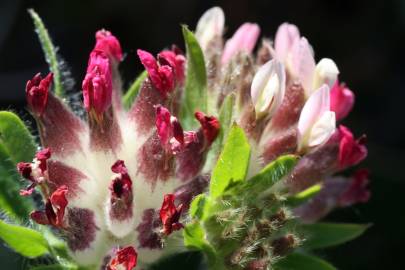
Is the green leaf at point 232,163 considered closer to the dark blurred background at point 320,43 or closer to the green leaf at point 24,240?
the green leaf at point 24,240

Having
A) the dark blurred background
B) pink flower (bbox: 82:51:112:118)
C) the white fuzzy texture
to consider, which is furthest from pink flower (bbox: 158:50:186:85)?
the dark blurred background

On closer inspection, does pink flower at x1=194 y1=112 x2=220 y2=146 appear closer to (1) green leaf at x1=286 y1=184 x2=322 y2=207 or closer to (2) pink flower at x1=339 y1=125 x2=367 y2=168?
(1) green leaf at x1=286 y1=184 x2=322 y2=207

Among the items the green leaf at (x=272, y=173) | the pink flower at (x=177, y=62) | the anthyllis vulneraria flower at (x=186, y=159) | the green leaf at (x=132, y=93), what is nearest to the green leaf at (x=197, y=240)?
the anthyllis vulneraria flower at (x=186, y=159)

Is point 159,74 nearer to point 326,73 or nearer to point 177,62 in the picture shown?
point 177,62

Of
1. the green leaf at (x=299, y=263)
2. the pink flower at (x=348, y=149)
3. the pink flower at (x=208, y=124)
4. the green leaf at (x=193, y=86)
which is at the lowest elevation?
the green leaf at (x=299, y=263)

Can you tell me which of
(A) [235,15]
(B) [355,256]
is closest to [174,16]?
(A) [235,15]

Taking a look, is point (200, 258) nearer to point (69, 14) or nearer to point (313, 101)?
point (313, 101)

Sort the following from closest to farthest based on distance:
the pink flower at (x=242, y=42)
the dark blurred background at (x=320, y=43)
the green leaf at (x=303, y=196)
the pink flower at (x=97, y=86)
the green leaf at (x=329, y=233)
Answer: the pink flower at (x=97, y=86), the green leaf at (x=303, y=196), the green leaf at (x=329, y=233), the pink flower at (x=242, y=42), the dark blurred background at (x=320, y=43)
